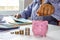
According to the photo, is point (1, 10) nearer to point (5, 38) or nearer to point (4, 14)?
point (4, 14)

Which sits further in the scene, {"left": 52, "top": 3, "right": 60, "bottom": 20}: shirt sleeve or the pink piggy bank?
{"left": 52, "top": 3, "right": 60, "bottom": 20}: shirt sleeve

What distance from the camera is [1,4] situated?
2.25m

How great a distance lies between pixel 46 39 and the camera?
29.5 inches

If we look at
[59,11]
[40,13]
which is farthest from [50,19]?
[40,13]

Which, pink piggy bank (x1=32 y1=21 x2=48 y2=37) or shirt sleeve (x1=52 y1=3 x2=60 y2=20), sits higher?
shirt sleeve (x1=52 y1=3 x2=60 y2=20)

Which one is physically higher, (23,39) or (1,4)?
(1,4)

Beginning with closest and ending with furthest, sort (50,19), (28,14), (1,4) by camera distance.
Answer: (50,19) < (28,14) < (1,4)

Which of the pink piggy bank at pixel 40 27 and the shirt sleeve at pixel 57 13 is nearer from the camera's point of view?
the pink piggy bank at pixel 40 27

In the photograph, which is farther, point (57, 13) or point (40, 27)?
point (57, 13)

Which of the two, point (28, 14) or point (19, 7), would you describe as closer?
point (28, 14)

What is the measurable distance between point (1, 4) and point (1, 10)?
3.7 inches

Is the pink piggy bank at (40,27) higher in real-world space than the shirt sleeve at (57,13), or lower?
lower

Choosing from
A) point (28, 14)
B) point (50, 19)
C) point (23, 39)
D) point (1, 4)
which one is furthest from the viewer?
point (1, 4)

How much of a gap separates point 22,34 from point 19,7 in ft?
4.91
